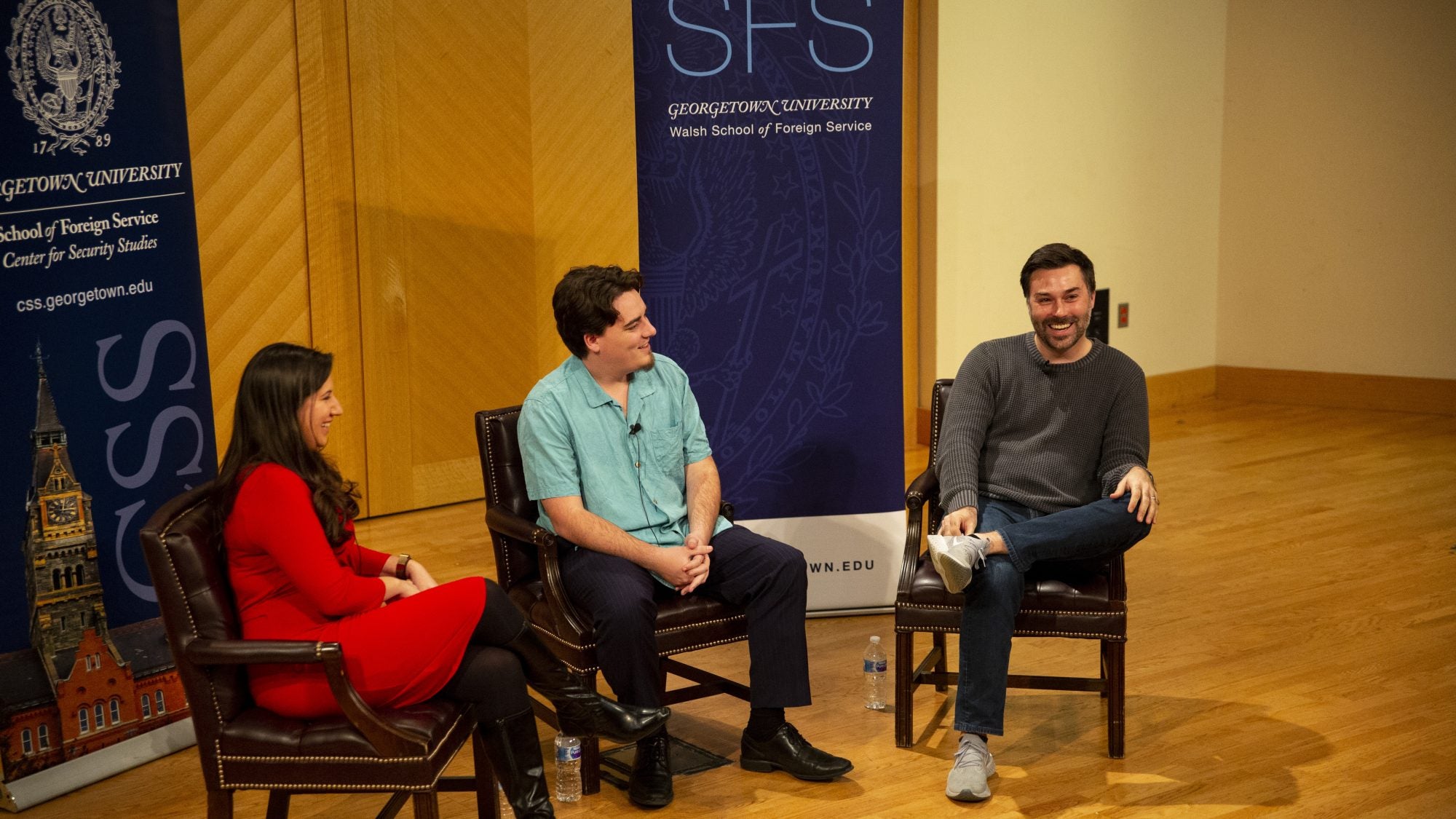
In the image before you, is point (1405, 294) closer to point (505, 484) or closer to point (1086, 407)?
point (1086, 407)

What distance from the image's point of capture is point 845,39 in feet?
14.5

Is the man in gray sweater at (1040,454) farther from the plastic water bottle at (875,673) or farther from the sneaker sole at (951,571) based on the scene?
the plastic water bottle at (875,673)

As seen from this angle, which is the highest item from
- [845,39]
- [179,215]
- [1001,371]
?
[845,39]

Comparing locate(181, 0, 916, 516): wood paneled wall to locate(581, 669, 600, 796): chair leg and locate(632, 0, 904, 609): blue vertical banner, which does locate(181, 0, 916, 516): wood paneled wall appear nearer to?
locate(632, 0, 904, 609): blue vertical banner

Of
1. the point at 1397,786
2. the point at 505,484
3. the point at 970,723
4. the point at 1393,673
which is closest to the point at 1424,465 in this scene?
the point at 1393,673

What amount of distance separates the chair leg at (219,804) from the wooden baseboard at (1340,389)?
24.1 feet

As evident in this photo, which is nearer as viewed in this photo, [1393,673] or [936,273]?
Answer: [1393,673]

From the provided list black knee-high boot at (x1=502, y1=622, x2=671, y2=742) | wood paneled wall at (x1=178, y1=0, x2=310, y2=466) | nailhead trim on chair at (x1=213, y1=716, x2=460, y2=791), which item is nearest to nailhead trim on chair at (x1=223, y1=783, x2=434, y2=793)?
nailhead trim on chair at (x1=213, y1=716, x2=460, y2=791)

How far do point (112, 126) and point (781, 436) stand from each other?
220cm

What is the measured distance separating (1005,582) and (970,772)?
0.47m

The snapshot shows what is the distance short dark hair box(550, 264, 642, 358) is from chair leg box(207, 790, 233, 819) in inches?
53.1

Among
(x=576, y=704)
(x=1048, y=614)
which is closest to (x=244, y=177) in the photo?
(x=576, y=704)

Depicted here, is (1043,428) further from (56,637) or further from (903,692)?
(56,637)

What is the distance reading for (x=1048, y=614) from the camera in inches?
138
